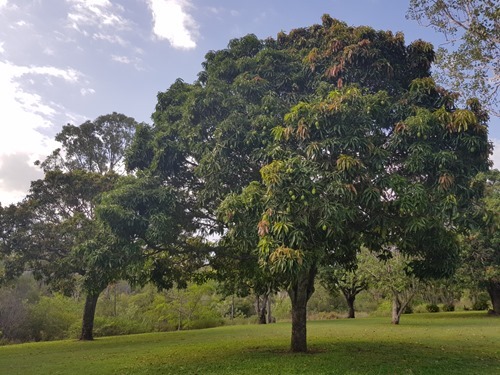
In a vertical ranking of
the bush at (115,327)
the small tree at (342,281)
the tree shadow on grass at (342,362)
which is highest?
the small tree at (342,281)

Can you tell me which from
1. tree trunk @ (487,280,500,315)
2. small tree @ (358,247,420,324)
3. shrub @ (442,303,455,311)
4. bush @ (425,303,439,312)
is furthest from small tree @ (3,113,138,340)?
shrub @ (442,303,455,311)

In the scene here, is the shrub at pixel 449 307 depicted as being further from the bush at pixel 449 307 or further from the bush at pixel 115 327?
the bush at pixel 115 327

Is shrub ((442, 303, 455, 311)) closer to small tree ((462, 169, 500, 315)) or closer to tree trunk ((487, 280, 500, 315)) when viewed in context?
tree trunk ((487, 280, 500, 315))

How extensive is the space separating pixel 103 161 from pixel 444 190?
25.5 metres

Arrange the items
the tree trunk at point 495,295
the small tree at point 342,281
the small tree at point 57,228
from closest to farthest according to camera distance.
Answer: the small tree at point 57,228 < the small tree at point 342,281 < the tree trunk at point 495,295

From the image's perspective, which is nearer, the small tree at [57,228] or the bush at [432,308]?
the small tree at [57,228]

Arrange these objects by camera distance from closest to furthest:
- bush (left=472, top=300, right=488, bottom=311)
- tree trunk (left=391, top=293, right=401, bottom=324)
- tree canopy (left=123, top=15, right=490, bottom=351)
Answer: tree canopy (left=123, top=15, right=490, bottom=351) → tree trunk (left=391, top=293, right=401, bottom=324) → bush (left=472, top=300, right=488, bottom=311)

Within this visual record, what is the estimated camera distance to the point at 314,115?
1059cm

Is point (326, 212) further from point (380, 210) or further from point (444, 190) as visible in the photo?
point (444, 190)

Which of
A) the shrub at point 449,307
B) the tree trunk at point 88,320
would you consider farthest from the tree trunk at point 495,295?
the tree trunk at point 88,320

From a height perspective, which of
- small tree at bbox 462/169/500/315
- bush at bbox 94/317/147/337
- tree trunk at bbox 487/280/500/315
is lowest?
bush at bbox 94/317/147/337

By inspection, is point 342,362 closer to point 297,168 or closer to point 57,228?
point 297,168

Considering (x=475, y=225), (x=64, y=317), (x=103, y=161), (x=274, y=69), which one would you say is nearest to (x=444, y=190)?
(x=475, y=225)

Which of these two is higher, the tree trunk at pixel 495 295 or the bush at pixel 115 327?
the tree trunk at pixel 495 295
